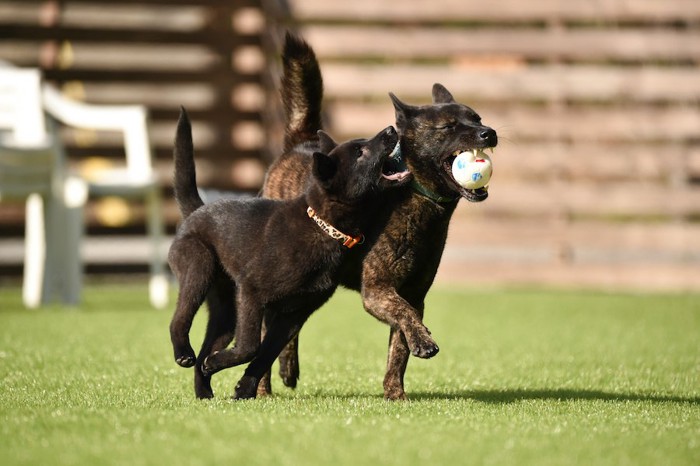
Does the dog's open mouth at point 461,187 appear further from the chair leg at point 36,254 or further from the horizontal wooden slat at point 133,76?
the horizontal wooden slat at point 133,76

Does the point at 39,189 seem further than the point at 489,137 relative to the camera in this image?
Yes

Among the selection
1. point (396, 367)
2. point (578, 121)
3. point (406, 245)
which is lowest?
point (396, 367)

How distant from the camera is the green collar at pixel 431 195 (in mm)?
4191

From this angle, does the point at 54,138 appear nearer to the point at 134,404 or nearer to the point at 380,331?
the point at 380,331

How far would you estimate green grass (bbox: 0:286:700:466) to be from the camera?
2922mm

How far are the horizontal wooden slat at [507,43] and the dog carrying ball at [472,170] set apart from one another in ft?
18.2

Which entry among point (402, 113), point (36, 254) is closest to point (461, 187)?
point (402, 113)

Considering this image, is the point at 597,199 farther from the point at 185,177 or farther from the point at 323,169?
the point at 323,169

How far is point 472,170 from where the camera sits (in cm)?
411

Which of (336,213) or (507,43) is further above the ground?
(507,43)

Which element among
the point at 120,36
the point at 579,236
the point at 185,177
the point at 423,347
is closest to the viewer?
the point at 423,347

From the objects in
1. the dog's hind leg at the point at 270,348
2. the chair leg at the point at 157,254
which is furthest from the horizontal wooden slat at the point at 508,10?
the dog's hind leg at the point at 270,348

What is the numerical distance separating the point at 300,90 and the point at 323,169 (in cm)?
100

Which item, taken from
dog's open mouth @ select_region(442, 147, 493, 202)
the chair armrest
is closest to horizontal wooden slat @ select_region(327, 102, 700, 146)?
the chair armrest
